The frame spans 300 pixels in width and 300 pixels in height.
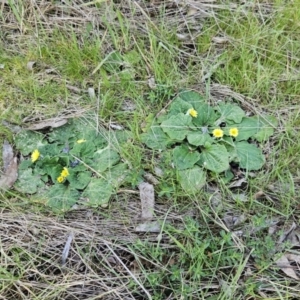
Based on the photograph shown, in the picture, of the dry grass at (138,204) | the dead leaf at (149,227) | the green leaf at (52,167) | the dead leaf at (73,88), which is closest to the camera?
the dry grass at (138,204)

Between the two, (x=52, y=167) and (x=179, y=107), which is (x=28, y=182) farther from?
(x=179, y=107)

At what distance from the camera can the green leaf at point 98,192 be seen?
1.67 metres

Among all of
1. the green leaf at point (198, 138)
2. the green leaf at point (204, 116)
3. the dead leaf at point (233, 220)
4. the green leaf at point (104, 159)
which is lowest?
the dead leaf at point (233, 220)

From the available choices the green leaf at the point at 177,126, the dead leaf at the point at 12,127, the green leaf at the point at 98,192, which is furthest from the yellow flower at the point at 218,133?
the dead leaf at the point at 12,127

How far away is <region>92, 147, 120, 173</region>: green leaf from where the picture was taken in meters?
1.73

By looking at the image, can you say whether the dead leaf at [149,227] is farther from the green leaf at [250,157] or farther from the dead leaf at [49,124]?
the dead leaf at [49,124]

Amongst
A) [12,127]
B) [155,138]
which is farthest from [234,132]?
[12,127]

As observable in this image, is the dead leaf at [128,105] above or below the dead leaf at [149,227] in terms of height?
above

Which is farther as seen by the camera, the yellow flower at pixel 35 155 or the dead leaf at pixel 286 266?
the yellow flower at pixel 35 155

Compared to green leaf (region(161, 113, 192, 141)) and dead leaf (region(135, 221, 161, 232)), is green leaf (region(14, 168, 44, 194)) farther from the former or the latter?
green leaf (region(161, 113, 192, 141))

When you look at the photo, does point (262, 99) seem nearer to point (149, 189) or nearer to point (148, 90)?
point (148, 90)

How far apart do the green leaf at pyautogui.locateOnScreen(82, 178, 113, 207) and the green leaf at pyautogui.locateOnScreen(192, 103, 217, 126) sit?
1.46 ft

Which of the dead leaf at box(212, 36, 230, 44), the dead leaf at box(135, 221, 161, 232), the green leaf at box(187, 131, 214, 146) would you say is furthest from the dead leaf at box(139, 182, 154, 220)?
the dead leaf at box(212, 36, 230, 44)

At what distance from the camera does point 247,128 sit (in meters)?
1.81
